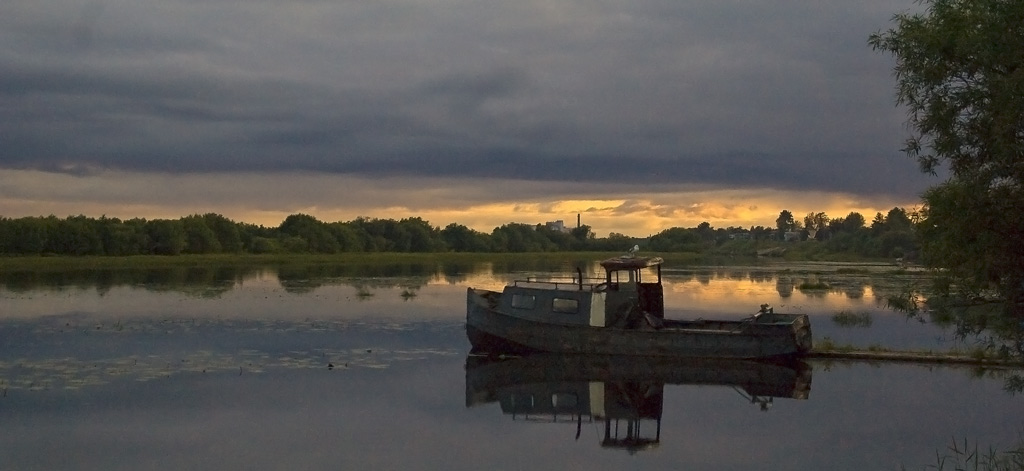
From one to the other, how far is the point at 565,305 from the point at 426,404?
8048 mm

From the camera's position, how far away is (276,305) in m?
45.4

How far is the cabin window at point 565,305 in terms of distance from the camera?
28188 millimetres

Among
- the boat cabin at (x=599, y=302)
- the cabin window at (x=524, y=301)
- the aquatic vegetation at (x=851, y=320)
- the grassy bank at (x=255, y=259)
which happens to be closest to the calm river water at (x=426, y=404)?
the aquatic vegetation at (x=851, y=320)

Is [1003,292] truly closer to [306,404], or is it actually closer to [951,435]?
[951,435]

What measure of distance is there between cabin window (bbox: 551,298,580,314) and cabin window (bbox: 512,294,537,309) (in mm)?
603

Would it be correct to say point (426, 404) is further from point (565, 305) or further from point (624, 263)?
point (624, 263)

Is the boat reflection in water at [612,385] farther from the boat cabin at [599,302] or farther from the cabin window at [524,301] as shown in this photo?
the cabin window at [524,301]

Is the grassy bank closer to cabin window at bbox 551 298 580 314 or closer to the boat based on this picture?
the boat

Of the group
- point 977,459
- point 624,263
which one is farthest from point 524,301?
point 977,459

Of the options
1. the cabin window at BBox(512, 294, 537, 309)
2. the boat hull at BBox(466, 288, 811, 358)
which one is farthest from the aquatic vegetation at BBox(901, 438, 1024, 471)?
the cabin window at BBox(512, 294, 537, 309)

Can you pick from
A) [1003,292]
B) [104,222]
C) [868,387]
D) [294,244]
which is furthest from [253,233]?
[1003,292]

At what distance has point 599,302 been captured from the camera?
27953mm

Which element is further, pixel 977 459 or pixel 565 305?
pixel 565 305

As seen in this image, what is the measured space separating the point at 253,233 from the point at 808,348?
109060mm
